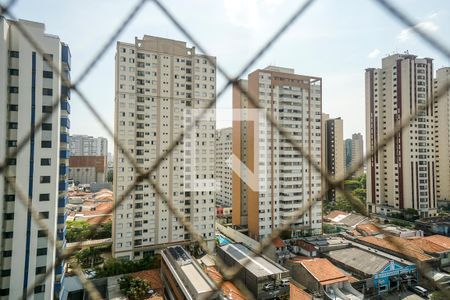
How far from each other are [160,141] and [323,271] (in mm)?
5426

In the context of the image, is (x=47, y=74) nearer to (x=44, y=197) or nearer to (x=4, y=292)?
(x=44, y=197)

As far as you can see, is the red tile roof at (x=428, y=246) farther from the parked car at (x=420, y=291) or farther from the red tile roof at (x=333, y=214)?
the red tile roof at (x=333, y=214)

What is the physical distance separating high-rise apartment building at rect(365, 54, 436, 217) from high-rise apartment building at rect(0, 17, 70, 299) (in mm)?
9713

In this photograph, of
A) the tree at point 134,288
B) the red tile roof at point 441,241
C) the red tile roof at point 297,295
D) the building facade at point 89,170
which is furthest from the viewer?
the building facade at point 89,170

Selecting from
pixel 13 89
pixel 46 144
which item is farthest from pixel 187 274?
pixel 13 89

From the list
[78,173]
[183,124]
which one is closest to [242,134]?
[183,124]

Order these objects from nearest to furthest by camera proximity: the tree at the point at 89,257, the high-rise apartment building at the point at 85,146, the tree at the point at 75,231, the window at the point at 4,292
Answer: the window at the point at 4,292 < the tree at the point at 89,257 < the tree at the point at 75,231 < the high-rise apartment building at the point at 85,146

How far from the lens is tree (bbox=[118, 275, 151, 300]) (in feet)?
16.5

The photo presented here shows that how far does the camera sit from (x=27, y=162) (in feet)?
14.6

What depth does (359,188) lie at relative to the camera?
15.2 m

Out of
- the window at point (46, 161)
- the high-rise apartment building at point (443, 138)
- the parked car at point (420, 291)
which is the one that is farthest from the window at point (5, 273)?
the high-rise apartment building at point (443, 138)

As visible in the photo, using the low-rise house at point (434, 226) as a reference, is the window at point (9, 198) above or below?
above

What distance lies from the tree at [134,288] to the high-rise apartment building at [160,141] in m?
2.15

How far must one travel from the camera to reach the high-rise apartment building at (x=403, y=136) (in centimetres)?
1003
